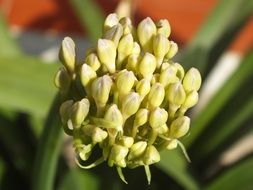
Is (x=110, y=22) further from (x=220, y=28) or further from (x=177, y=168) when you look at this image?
(x=220, y=28)

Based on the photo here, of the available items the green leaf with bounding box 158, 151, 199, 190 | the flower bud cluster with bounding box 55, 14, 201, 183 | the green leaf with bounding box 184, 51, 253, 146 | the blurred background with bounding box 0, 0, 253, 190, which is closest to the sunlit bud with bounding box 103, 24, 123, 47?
the flower bud cluster with bounding box 55, 14, 201, 183

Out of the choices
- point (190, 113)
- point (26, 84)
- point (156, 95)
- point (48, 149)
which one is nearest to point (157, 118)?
point (156, 95)

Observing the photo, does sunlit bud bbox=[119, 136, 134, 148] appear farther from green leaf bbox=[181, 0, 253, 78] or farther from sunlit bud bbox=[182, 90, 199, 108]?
green leaf bbox=[181, 0, 253, 78]

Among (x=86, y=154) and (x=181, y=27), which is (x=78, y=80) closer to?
(x=86, y=154)

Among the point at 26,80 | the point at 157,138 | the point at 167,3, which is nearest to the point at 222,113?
the point at 26,80

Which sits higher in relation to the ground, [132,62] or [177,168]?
[132,62]

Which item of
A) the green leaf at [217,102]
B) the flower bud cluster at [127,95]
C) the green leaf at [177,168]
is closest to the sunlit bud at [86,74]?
the flower bud cluster at [127,95]

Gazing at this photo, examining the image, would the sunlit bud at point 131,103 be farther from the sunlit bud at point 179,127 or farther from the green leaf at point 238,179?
the green leaf at point 238,179
